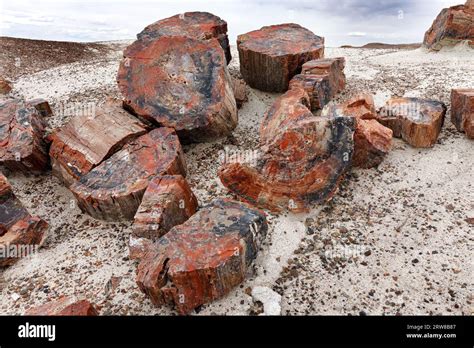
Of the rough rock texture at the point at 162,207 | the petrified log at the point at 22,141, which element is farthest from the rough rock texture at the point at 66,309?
the petrified log at the point at 22,141

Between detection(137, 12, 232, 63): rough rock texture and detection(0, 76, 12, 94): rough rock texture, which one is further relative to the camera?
detection(0, 76, 12, 94): rough rock texture

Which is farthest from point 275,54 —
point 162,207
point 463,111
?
point 162,207

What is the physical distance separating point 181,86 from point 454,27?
6166 mm

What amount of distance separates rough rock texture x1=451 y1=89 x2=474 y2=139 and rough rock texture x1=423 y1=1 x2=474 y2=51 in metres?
3.80

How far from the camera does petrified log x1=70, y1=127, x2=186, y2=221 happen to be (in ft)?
11.4

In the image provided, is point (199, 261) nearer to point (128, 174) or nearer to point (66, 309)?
point (66, 309)

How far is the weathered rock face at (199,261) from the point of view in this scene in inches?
99.1

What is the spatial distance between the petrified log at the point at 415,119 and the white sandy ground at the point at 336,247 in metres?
0.13

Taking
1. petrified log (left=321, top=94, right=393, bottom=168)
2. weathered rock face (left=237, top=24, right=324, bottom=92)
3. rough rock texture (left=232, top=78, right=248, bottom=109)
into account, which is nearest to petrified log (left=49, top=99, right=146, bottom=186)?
rough rock texture (left=232, top=78, right=248, bottom=109)

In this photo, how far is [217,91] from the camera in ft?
14.1

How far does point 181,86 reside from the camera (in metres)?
4.35

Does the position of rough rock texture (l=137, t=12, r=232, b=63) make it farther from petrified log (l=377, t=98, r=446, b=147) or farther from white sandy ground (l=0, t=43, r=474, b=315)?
petrified log (l=377, t=98, r=446, b=147)

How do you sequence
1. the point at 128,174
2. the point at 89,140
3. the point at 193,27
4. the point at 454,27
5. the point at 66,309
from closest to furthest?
the point at 66,309, the point at 128,174, the point at 89,140, the point at 193,27, the point at 454,27
